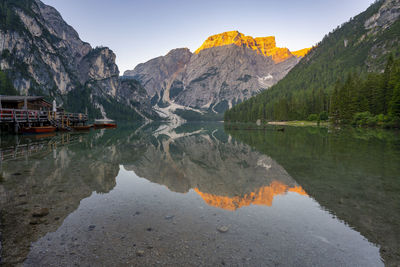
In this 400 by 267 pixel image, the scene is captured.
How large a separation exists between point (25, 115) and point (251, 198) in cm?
5109

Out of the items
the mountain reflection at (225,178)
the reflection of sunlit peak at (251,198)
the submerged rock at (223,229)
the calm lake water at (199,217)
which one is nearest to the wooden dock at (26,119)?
the calm lake water at (199,217)

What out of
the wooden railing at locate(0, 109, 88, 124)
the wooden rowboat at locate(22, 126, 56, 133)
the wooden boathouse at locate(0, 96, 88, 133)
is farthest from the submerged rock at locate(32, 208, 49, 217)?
the wooden rowboat at locate(22, 126, 56, 133)

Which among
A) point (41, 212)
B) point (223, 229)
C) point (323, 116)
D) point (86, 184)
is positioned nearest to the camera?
point (223, 229)

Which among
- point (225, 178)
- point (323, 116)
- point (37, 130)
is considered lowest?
point (225, 178)

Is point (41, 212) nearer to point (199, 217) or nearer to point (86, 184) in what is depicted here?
point (86, 184)

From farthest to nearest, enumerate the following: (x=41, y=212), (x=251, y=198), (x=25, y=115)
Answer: (x=25, y=115)
(x=251, y=198)
(x=41, y=212)

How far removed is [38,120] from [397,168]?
59.5m

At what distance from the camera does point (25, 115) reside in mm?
43812

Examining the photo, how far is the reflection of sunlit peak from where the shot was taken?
9680mm

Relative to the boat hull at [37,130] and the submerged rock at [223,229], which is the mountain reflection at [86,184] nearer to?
the submerged rock at [223,229]

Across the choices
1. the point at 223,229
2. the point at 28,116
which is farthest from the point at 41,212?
the point at 28,116

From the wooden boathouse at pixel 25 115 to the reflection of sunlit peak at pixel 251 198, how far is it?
42097mm

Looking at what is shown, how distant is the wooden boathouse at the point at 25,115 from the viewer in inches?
1596

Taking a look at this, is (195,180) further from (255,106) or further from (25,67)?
(25,67)
